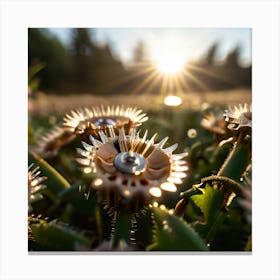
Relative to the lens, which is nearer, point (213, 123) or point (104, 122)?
point (104, 122)

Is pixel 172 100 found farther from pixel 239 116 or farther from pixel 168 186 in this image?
pixel 168 186

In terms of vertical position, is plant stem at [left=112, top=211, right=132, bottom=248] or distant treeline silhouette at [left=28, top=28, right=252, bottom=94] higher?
distant treeline silhouette at [left=28, top=28, right=252, bottom=94]

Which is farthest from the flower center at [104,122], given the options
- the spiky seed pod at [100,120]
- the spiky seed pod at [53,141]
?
the spiky seed pod at [53,141]

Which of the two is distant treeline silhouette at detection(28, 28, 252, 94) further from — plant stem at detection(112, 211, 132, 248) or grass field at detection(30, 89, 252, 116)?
plant stem at detection(112, 211, 132, 248)

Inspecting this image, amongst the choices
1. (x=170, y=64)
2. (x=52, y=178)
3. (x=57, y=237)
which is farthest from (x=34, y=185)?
(x=170, y=64)

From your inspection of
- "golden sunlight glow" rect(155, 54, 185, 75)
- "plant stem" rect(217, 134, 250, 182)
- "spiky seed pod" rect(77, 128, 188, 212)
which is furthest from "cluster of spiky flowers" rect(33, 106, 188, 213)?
"golden sunlight glow" rect(155, 54, 185, 75)
